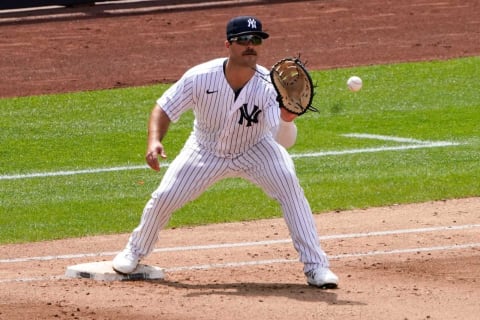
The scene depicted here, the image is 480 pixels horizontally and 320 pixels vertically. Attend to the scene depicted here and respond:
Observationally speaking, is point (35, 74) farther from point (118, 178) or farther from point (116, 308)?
point (116, 308)

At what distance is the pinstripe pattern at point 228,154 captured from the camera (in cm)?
725

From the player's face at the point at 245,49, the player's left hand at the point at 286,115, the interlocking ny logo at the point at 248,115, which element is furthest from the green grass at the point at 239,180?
the player's face at the point at 245,49

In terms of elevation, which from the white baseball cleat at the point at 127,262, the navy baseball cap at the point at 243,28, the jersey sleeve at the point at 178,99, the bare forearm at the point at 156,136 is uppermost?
the navy baseball cap at the point at 243,28

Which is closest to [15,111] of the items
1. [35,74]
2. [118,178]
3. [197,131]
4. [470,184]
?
[35,74]

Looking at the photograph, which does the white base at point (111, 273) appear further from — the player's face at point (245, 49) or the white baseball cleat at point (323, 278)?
the player's face at point (245, 49)

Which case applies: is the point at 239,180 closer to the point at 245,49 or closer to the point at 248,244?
the point at 248,244

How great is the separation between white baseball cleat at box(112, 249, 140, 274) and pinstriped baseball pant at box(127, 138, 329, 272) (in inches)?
1.7

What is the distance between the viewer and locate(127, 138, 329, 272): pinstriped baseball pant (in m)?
7.29

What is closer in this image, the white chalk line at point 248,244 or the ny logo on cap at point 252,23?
the ny logo on cap at point 252,23

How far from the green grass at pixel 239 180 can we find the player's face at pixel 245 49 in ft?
8.22

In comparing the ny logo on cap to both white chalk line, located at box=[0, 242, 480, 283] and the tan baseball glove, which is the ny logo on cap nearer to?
the tan baseball glove

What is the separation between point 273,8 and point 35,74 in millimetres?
5820

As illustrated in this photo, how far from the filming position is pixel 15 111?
14156 mm

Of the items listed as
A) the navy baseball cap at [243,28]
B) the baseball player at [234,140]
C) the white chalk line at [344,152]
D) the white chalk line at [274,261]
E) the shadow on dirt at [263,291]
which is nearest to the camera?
the shadow on dirt at [263,291]
